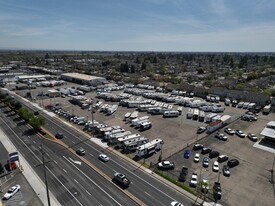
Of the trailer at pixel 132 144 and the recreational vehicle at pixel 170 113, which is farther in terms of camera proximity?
the recreational vehicle at pixel 170 113

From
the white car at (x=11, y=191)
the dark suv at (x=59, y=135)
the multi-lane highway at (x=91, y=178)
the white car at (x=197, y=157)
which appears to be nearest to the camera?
the white car at (x=11, y=191)

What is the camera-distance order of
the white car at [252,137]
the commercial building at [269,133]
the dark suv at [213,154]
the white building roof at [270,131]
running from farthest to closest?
the white car at [252,137] < the white building roof at [270,131] < the commercial building at [269,133] < the dark suv at [213,154]

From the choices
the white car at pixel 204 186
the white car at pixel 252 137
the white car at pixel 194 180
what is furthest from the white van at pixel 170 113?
the white car at pixel 204 186

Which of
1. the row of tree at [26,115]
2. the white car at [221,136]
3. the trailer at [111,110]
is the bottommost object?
the trailer at [111,110]

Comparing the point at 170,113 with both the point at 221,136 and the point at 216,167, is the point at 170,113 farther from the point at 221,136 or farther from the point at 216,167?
the point at 216,167

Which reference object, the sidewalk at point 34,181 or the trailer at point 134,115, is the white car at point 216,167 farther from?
the trailer at point 134,115

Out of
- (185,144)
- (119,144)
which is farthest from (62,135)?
(185,144)

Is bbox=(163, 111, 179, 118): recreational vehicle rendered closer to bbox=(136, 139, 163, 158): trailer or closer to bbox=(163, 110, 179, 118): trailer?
bbox=(163, 110, 179, 118): trailer

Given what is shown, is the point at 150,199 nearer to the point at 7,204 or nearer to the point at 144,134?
the point at 7,204
